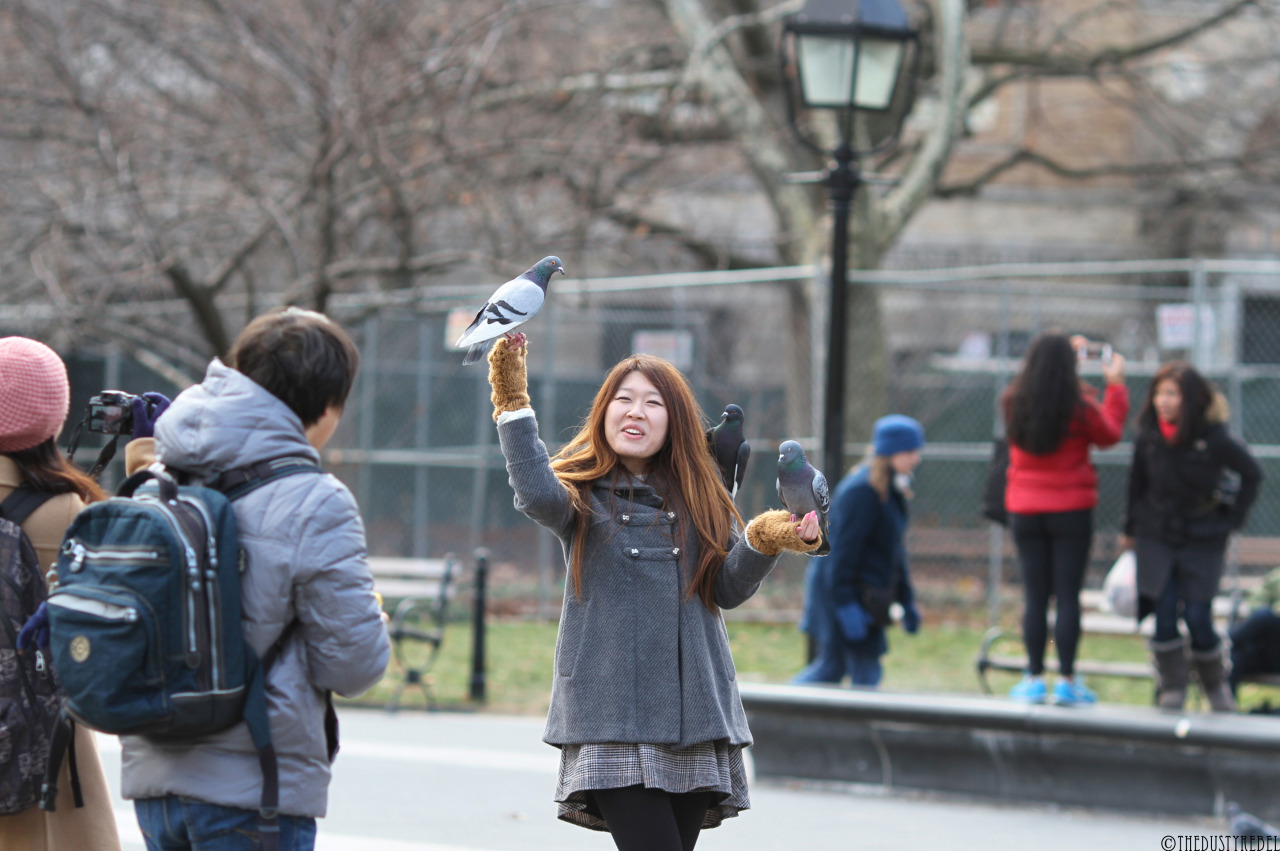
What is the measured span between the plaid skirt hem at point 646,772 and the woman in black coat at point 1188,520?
13.3ft

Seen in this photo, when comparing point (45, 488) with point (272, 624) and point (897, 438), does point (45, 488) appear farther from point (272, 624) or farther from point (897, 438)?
point (897, 438)

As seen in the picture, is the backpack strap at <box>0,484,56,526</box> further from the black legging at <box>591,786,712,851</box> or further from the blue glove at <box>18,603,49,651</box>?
the black legging at <box>591,786,712,851</box>

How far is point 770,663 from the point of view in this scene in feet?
36.6

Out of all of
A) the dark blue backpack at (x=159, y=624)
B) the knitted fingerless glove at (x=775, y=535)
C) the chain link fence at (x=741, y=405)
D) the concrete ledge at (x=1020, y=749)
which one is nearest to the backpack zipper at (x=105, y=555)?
the dark blue backpack at (x=159, y=624)

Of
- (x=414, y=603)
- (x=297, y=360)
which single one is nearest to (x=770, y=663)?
(x=414, y=603)

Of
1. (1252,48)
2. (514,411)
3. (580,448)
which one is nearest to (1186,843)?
(580,448)

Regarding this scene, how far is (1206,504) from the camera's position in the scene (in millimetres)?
7051

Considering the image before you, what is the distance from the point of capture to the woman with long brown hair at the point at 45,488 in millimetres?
3650

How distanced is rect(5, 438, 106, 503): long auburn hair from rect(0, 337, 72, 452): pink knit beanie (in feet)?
0.11

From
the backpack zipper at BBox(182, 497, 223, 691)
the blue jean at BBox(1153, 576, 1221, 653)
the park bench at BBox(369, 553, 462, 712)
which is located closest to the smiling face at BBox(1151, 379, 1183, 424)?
the blue jean at BBox(1153, 576, 1221, 653)

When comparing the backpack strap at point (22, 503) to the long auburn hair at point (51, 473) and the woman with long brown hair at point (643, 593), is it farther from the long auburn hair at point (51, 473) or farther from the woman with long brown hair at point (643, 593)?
the woman with long brown hair at point (643, 593)

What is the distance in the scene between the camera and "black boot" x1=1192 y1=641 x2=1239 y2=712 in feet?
23.4

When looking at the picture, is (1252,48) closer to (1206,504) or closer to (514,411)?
(1206,504)

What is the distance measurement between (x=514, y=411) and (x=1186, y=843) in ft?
13.2
